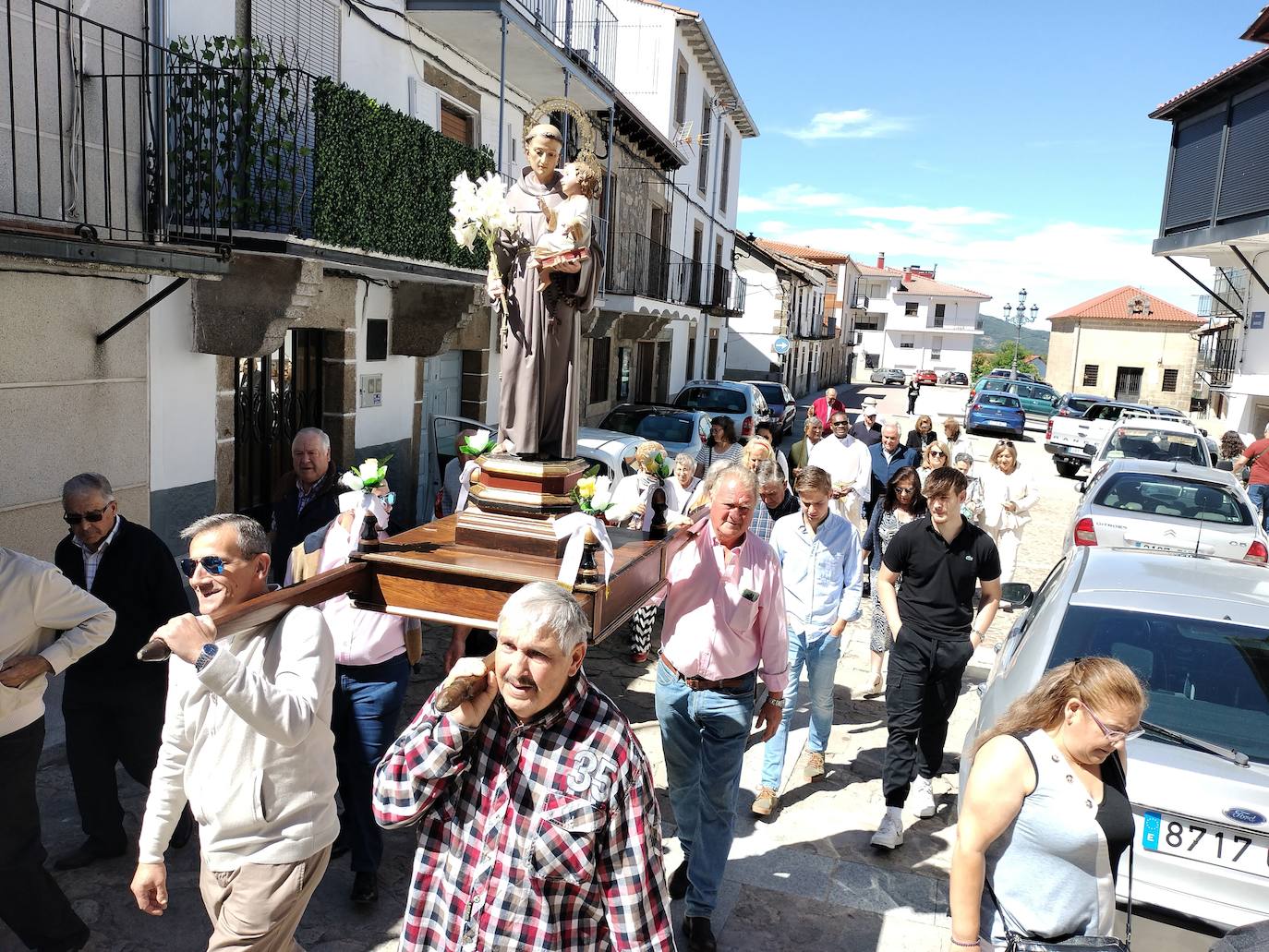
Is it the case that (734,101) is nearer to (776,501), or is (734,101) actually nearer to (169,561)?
(776,501)

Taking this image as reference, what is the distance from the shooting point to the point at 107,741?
14.0 feet

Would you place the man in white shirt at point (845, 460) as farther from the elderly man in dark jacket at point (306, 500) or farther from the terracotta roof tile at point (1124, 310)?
the terracotta roof tile at point (1124, 310)

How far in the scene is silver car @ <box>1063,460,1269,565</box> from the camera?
349 inches

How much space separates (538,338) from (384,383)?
8051 mm

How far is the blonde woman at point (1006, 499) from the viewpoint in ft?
29.2

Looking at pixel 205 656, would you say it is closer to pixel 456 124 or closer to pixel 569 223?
pixel 569 223

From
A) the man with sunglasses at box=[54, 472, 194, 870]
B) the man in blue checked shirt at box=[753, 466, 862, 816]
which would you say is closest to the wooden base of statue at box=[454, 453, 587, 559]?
the man with sunglasses at box=[54, 472, 194, 870]

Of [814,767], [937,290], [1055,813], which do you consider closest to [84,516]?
[1055,813]

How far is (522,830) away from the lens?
83.9 inches

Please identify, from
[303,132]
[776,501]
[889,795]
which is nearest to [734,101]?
[303,132]

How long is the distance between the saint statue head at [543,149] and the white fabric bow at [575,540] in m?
1.12

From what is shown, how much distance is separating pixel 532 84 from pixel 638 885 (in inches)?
503

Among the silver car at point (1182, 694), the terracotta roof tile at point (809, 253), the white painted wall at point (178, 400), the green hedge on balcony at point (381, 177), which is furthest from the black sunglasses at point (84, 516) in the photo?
the terracotta roof tile at point (809, 253)

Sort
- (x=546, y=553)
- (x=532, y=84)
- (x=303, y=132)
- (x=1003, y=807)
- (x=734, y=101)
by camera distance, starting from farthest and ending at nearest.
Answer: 1. (x=734, y=101)
2. (x=532, y=84)
3. (x=303, y=132)
4. (x=546, y=553)
5. (x=1003, y=807)
